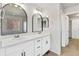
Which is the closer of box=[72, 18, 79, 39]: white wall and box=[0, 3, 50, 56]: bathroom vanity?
box=[0, 3, 50, 56]: bathroom vanity

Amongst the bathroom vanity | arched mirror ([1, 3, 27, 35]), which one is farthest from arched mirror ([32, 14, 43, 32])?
arched mirror ([1, 3, 27, 35])

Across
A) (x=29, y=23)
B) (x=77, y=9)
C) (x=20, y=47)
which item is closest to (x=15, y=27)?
(x=20, y=47)

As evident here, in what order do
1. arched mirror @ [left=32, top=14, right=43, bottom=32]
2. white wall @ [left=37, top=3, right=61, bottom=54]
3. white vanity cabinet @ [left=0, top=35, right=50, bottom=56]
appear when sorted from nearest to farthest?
white vanity cabinet @ [left=0, top=35, right=50, bottom=56]
white wall @ [left=37, top=3, right=61, bottom=54]
arched mirror @ [left=32, top=14, right=43, bottom=32]

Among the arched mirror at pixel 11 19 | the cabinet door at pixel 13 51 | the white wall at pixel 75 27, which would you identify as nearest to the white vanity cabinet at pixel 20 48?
the cabinet door at pixel 13 51

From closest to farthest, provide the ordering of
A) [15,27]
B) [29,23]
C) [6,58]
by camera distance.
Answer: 1. [6,58]
2. [15,27]
3. [29,23]

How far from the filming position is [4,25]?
214 centimetres

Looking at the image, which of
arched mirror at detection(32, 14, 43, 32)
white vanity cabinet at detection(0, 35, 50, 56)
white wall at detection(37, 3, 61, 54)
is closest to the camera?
white vanity cabinet at detection(0, 35, 50, 56)

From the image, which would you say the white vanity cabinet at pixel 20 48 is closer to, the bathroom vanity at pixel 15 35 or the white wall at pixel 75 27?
the bathroom vanity at pixel 15 35

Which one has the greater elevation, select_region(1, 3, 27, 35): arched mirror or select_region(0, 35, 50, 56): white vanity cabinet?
select_region(1, 3, 27, 35): arched mirror

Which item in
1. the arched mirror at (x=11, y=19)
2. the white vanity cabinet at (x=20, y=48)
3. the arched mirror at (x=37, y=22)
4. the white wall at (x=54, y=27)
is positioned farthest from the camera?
the arched mirror at (x=37, y=22)

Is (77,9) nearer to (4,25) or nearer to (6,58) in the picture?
(4,25)

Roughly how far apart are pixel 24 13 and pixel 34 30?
578 mm

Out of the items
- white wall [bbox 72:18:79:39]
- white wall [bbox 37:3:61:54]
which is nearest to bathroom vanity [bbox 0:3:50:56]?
white wall [bbox 37:3:61:54]

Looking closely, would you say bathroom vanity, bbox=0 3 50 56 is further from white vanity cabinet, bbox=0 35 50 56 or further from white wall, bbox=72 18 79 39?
white wall, bbox=72 18 79 39
